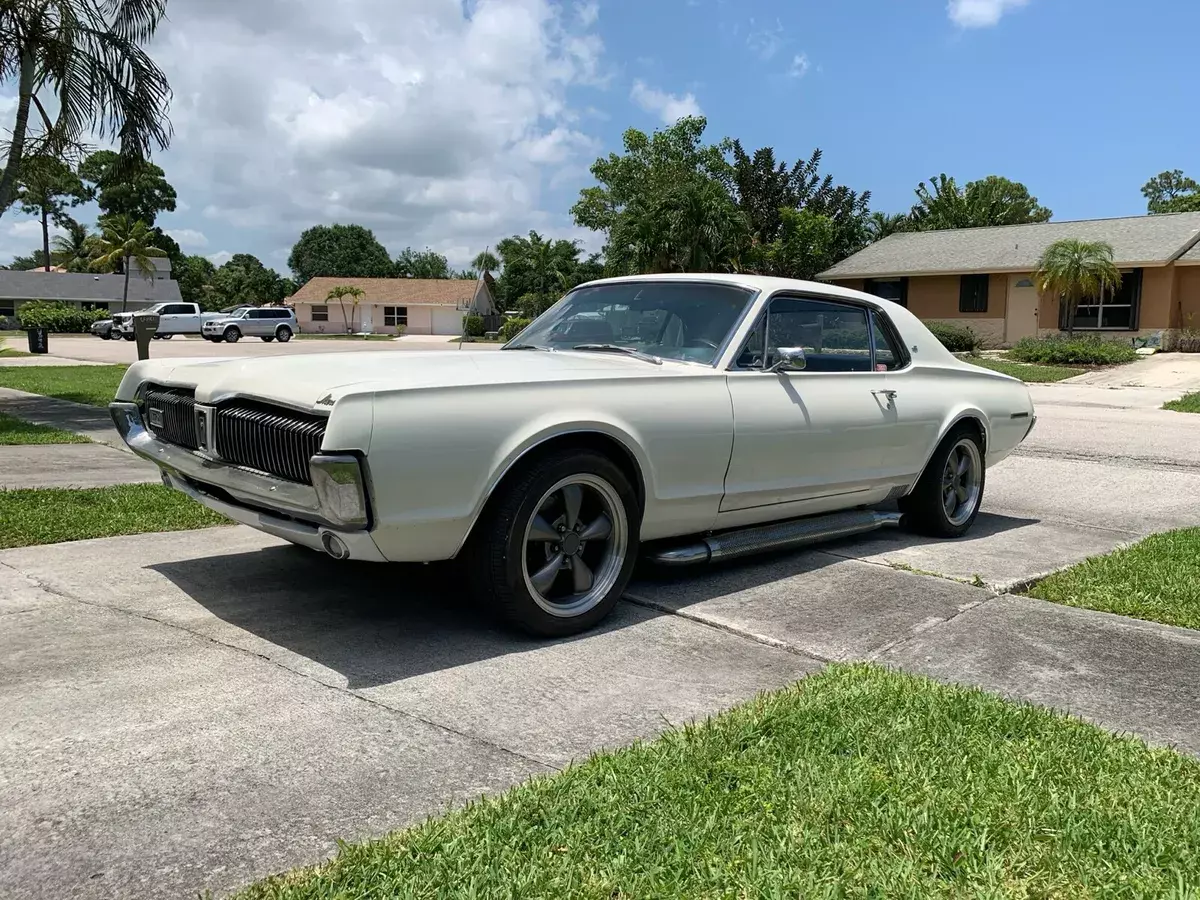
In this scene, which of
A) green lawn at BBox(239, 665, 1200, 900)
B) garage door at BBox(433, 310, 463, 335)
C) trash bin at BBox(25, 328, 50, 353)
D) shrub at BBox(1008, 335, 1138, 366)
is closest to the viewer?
green lawn at BBox(239, 665, 1200, 900)

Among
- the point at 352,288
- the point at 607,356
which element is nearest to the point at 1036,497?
the point at 607,356

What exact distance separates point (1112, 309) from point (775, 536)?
101 ft

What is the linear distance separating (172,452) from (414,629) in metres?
1.37

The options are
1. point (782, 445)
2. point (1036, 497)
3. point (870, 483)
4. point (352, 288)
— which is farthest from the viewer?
point (352, 288)

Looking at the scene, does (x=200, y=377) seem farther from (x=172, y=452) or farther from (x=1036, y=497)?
(x=1036, y=497)

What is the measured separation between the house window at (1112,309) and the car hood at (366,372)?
30.5 meters

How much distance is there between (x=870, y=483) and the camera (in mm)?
5457

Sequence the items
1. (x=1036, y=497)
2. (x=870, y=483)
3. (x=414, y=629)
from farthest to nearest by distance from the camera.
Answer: (x=1036, y=497) → (x=870, y=483) → (x=414, y=629)

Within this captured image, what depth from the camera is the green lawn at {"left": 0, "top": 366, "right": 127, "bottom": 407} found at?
15.4 m

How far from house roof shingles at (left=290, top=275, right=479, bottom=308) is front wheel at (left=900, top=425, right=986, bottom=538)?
220 ft

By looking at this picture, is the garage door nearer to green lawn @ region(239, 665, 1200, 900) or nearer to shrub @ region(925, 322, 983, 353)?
shrub @ region(925, 322, 983, 353)

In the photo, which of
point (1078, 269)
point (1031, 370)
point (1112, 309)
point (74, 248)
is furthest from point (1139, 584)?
point (74, 248)

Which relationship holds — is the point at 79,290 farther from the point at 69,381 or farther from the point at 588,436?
the point at 588,436

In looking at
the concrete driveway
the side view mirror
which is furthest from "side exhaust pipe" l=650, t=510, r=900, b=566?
the side view mirror
